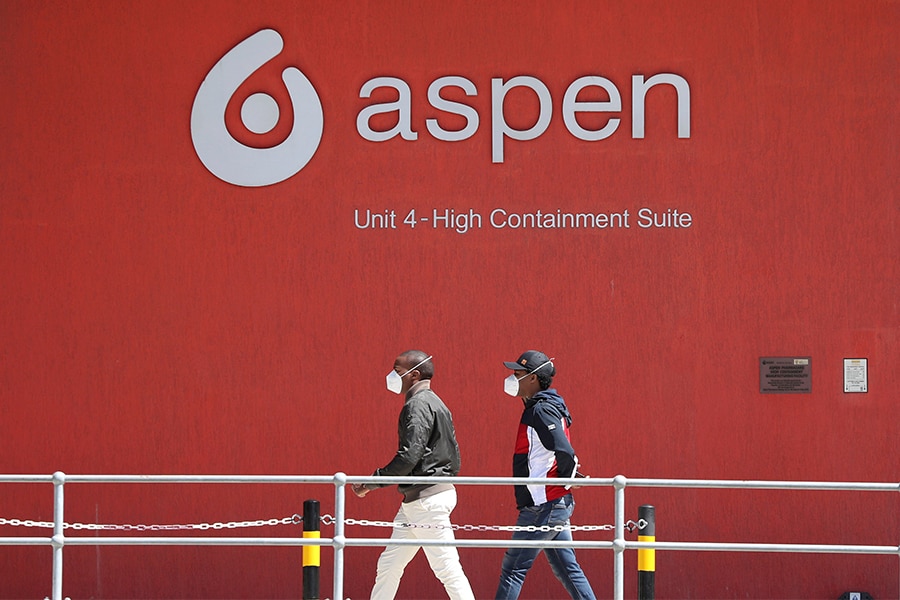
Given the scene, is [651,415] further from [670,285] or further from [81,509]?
[81,509]

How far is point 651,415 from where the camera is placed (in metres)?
9.81

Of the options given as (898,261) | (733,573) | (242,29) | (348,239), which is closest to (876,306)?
(898,261)

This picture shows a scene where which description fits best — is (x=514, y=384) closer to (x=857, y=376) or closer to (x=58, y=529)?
(x=58, y=529)

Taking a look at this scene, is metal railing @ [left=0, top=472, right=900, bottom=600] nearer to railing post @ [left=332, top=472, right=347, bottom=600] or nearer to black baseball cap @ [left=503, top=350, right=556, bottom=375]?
railing post @ [left=332, top=472, right=347, bottom=600]

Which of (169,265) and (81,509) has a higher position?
(169,265)

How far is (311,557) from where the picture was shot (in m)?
8.24

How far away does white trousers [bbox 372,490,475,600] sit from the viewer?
25.6ft

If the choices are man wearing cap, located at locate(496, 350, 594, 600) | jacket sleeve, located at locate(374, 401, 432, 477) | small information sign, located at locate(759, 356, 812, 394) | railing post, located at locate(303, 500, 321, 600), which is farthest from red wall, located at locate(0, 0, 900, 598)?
jacket sleeve, located at locate(374, 401, 432, 477)

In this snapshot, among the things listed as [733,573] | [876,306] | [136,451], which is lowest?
[733,573]

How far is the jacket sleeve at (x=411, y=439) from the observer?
25.3 feet

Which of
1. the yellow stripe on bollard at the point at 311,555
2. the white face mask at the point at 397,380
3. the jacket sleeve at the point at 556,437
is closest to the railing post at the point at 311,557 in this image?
the yellow stripe on bollard at the point at 311,555

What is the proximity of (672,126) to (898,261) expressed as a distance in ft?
6.51

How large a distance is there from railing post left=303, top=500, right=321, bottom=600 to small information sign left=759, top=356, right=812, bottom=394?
11.9 feet

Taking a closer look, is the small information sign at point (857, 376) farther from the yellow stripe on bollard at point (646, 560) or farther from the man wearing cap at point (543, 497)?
the man wearing cap at point (543, 497)
